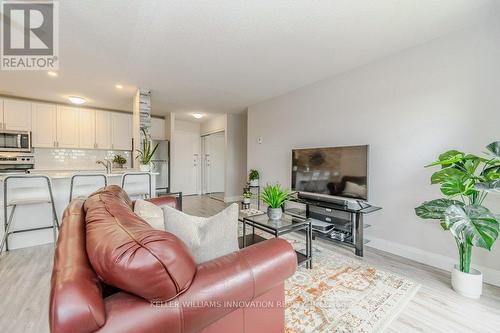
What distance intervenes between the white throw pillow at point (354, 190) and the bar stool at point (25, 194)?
12.1 ft

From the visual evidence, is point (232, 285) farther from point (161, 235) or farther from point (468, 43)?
point (468, 43)

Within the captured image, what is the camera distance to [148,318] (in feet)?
2.27

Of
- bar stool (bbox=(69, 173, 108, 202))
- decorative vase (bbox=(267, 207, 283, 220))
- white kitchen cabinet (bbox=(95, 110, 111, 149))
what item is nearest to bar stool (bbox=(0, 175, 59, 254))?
bar stool (bbox=(69, 173, 108, 202))

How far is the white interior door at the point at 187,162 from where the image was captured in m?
6.64

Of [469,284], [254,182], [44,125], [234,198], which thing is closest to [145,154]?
[254,182]

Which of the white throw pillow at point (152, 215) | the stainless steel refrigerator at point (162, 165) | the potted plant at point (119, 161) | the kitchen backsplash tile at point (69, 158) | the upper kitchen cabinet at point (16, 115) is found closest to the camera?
the white throw pillow at point (152, 215)

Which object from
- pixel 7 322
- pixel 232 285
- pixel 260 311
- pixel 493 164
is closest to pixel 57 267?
pixel 232 285

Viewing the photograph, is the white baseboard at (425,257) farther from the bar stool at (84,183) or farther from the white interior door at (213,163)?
the white interior door at (213,163)

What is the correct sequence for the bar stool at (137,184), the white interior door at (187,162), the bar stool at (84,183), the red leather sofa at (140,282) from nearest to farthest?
the red leather sofa at (140,282)
the bar stool at (84,183)
the bar stool at (137,184)
the white interior door at (187,162)

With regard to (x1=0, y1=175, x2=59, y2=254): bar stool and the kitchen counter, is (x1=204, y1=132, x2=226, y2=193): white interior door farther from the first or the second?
(x1=0, y1=175, x2=59, y2=254): bar stool

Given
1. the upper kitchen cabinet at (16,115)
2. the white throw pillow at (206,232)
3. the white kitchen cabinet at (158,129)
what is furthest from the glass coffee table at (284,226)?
the upper kitchen cabinet at (16,115)

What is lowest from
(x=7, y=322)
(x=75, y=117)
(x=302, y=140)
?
(x=7, y=322)

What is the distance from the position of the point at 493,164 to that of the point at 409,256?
1333 mm

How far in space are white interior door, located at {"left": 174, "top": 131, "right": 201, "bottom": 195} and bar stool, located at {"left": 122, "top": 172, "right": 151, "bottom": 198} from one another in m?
3.09
